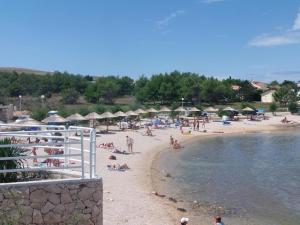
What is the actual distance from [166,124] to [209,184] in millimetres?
33311

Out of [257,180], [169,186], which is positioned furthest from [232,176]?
[169,186]

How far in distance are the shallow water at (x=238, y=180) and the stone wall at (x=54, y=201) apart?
8738 millimetres

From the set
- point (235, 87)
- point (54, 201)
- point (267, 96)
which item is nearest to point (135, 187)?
point (54, 201)

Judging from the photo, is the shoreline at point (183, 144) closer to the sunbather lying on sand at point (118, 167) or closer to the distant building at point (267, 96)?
the sunbather lying on sand at point (118, 167)

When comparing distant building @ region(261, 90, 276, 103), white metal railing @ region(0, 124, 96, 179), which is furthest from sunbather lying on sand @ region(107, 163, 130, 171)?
distant building @ region(261, 90, 276, 103)

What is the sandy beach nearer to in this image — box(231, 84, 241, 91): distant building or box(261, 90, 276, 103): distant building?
box(231, 84, 241, 91): distant building

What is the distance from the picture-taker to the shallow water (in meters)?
18.6

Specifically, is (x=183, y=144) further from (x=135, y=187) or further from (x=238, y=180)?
(x=135, y=187)

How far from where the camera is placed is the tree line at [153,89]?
94.7 m

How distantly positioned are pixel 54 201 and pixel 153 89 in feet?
293

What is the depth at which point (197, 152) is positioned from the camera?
3828 centimetres

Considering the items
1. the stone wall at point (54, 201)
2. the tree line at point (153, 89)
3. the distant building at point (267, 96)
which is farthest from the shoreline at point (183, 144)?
the distant building at point (267, 96)

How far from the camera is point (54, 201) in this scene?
9.15 m

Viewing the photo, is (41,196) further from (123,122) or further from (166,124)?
(166,124)
